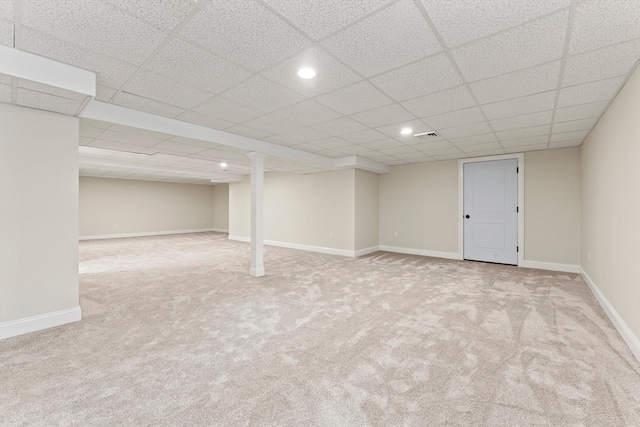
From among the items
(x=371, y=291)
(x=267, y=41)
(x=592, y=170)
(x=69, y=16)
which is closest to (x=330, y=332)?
(x=371, y=291)

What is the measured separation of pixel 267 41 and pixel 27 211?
2.88 metres

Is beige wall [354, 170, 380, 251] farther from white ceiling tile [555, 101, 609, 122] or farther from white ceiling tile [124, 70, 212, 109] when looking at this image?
white ceiling tile [124, 70, 212, 109]

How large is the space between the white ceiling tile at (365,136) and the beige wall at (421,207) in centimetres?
285

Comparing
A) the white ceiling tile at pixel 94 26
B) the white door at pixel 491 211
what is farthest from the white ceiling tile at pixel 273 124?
the white door at pixel 491 211

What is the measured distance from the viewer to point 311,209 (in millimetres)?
7684

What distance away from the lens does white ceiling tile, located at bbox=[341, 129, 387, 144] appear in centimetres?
422

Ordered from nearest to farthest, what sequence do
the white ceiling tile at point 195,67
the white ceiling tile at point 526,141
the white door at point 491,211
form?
1. the white ceiling tile at point 195,67
2. the white ceiling tile at point 526,141
3. the white door at point 491,211

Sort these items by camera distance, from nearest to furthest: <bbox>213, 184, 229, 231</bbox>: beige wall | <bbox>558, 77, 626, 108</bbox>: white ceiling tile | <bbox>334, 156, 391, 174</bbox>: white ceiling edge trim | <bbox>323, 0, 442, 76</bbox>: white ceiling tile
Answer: <bbox>323, 0, 442, 76</bbox>: white ceiling tile < <bbox>558, 77, 626, 108</bbox>: white ceiling tile < <bbox>334, 156, 391, 174</bbox>: white ceiling edge trim < <bbox>213, 184, 229, 231</bbox>: beige wall

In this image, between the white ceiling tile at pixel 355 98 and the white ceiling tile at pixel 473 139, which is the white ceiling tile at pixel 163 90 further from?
the white ceiling tile at pixel 473 139

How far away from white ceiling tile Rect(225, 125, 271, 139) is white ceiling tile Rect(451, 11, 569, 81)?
282cm

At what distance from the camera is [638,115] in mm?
2254

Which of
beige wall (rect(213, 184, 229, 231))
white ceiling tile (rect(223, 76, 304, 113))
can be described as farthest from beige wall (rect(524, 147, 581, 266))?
beige wall (rect(213, 184, 229, 231))

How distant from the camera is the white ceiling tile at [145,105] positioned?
290 cm

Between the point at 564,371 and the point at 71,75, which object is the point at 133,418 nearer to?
the point at 71,75
